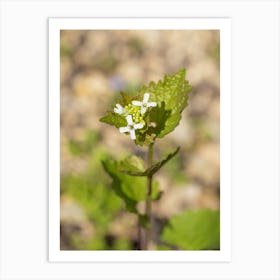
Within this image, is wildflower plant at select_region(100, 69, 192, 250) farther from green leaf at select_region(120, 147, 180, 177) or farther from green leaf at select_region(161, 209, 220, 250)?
green leaf at select_region(161, 209, 220, 250)

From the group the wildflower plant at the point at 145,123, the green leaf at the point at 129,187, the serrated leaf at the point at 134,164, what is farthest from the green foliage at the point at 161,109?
the green leaf at the point at 129,187
